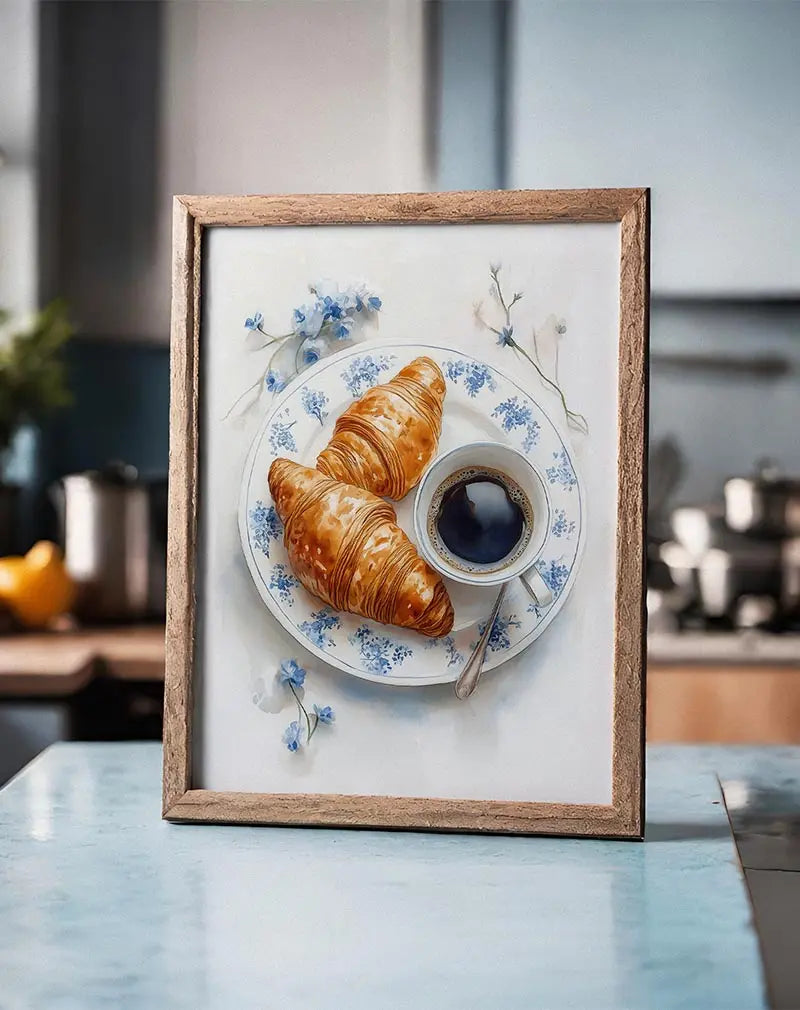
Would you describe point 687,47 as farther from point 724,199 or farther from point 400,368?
point 400,368

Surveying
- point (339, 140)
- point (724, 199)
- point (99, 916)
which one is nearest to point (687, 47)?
point (724, 199)

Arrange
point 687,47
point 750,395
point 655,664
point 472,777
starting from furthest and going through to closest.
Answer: point 750,395 < point 687,47 < point 655,664 < point 472,777

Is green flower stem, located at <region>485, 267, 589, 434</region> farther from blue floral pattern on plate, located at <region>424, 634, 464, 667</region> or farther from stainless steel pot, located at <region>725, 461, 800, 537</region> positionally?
stainless steel pot, located at <region>725, 461, 800, 537</region>

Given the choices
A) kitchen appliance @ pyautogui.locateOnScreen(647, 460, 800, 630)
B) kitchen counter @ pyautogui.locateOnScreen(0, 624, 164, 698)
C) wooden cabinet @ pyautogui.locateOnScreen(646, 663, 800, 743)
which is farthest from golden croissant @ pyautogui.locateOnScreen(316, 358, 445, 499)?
kitchen appliance @ pyautogui.locateOnScreen(647, 460, 800, 630)

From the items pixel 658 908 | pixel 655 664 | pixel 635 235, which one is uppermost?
Result: pixel 635 235

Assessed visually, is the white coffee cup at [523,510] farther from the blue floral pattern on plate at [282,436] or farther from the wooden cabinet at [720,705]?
the wooden cabinet at [720,705]

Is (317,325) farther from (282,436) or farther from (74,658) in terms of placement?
(74,658)
